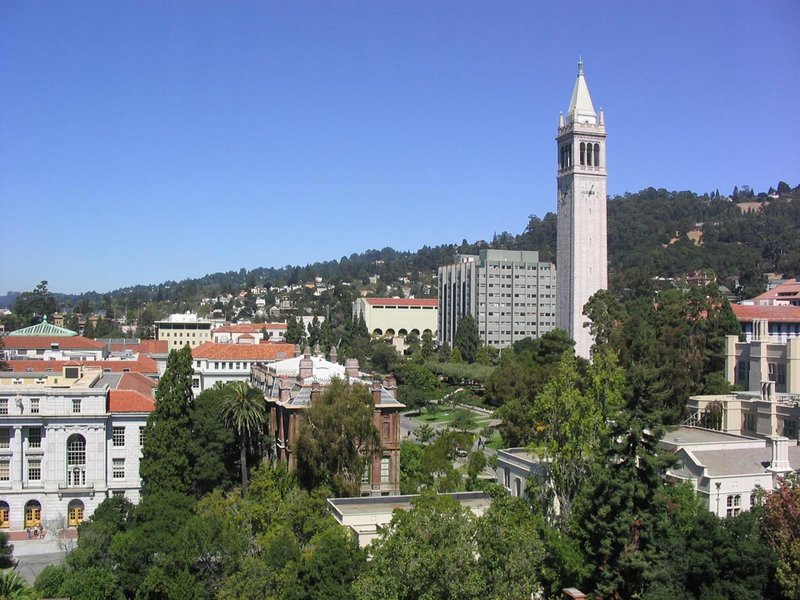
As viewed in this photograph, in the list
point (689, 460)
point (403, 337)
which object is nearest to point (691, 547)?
point (689, 460)

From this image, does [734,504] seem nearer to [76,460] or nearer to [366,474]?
[366,474]

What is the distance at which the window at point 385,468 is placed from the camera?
4672cm

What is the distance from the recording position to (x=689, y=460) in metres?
35.5

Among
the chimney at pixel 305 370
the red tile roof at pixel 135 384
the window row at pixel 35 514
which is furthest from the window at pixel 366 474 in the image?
the red tile roof at pixel 135 384

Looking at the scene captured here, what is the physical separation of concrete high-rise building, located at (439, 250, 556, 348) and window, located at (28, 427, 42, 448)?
92674mm

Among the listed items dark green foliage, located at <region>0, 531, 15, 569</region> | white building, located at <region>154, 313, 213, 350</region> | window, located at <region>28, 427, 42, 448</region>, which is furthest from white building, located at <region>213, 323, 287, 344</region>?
dark green foliage, located at <region>0, 531, 15, 569</region>

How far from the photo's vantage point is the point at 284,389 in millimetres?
51156

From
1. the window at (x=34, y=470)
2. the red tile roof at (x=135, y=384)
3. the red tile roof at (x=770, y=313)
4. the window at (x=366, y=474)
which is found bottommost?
the window at (x=34, y=470)

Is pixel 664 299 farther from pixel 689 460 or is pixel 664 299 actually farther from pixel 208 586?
pixel 208 586

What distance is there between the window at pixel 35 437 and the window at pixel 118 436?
13.0 ft

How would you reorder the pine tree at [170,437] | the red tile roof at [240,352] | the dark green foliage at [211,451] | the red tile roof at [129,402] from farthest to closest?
1. the red tile roof at [240,352]
2. the red tile roof at [129,402]
3. the dark green foliage at [211,451]
4. the pine tree at [170,437]

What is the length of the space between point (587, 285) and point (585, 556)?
67.2 metres

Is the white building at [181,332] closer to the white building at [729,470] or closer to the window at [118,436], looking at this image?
the window at [118,436]

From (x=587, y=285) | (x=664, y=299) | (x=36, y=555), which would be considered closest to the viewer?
(x=36, y=555)
